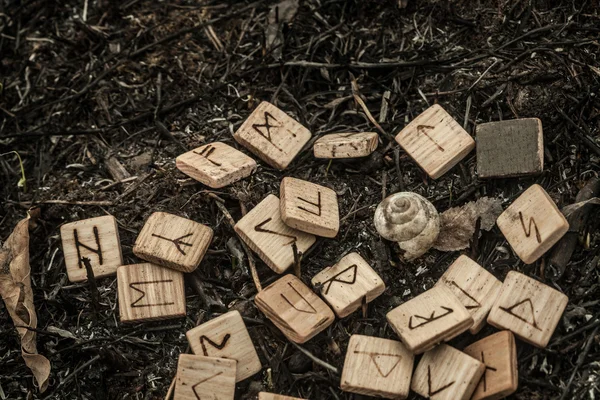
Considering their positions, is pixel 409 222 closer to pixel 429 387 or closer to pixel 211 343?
pixel 429 387

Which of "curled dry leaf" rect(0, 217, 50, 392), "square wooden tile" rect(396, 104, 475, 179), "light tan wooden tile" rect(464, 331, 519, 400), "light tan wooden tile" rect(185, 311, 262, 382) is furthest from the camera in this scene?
"square wooden tile" rect(396, 104, 475, 179)

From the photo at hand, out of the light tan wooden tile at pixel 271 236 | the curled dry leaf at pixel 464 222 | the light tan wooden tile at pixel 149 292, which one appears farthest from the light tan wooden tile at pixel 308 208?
the light tan wooden tile at pixel 149 292

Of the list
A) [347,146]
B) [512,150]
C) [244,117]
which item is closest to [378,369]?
[347,146]

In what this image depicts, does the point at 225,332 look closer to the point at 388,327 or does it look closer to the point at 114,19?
the point at 388,327

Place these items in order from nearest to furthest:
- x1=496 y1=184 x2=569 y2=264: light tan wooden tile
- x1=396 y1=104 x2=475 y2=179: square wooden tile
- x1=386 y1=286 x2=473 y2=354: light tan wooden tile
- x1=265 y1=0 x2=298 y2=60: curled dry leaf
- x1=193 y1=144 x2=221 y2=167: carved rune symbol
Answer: x1=386 y1=286 x2=473 y2=354: light tan wooden tile < x1=496 y1=184 x2=569 y2=264: light tan wooden tile < x1=396 y1=104 x2=475 y2=179: square wooden tile < x1=193 y1=144 x2=221 y2=167: carved rune symbol < x1=265 y1=0 x2=298 y2=60: curled dry leaf

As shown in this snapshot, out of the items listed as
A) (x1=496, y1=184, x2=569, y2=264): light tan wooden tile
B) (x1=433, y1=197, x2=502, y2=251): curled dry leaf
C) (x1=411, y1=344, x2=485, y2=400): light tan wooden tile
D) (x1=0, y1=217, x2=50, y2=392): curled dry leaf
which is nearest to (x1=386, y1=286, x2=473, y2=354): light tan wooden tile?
(x1=411, y1=344, x2=485, y2=400): light tan wooden tile

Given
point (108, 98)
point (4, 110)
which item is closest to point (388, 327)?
point (108, 98)

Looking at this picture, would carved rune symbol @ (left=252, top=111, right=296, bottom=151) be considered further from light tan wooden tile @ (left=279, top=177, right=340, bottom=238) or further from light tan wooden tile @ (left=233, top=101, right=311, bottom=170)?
light tan wooden tile @ (left=279, top=177, right=340, bottom=238)
